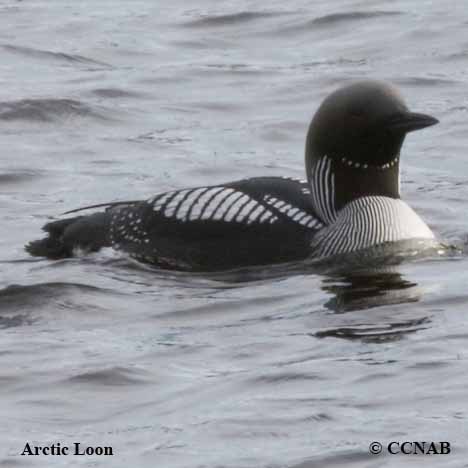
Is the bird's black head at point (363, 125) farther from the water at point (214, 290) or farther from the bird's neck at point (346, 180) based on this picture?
the water at point (214, 290)

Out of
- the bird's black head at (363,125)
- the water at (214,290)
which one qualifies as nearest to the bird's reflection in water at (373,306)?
the water at (214,290)

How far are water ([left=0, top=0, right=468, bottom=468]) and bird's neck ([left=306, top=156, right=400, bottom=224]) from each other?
1.36 ft

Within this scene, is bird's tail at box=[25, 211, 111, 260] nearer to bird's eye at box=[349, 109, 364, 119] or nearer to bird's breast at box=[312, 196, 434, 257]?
bird's breast at box=[312, 196, 434, 257]

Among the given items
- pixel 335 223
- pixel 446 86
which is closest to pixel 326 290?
pixel 335 223

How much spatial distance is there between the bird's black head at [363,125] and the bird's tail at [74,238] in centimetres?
101

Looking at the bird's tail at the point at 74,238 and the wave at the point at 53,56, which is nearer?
the bird's tail at the point at 74,238

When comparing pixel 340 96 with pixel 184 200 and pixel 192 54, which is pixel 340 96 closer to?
pixel 184 200

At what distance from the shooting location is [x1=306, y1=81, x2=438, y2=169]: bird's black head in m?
8.73

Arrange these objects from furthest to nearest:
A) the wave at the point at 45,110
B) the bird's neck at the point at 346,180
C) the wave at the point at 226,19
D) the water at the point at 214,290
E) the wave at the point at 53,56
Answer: the wave at the point at 226,19
the wave at the point at 53,56
the wave at the point at 45,110
the bird's neck at the point at 346,180
the water at the point at 214,290

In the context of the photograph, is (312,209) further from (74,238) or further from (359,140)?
(74,238)

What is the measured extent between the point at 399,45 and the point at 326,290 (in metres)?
6.52

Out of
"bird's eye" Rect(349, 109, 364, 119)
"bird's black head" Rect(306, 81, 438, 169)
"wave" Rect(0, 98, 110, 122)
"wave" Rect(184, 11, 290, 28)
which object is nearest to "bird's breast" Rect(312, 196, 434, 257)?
"bird's black head" Rect(306, 81, 438, 169)

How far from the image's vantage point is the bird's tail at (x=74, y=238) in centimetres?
911

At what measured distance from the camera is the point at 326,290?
8.40 metres
